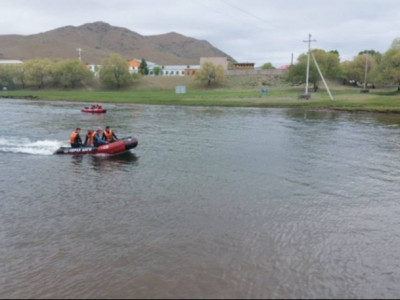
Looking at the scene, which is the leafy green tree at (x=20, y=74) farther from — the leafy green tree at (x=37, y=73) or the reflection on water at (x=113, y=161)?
the reflection on water at (x=113, y=161)

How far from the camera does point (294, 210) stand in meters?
15.2

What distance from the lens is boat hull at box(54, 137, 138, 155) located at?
25964 mm

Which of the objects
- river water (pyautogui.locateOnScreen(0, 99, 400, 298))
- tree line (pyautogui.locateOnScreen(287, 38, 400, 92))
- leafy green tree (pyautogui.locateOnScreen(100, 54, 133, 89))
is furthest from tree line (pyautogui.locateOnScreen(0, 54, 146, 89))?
river water (pyautogui.locateOnScreen(0, 99, 400, 298))

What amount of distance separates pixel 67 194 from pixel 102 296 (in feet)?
28.9

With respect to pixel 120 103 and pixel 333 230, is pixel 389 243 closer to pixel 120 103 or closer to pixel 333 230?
pixel 333 230

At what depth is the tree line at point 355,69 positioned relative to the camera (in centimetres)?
7631

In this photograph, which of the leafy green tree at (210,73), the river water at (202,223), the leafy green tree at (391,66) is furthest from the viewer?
the leafy green tree at (210,73)

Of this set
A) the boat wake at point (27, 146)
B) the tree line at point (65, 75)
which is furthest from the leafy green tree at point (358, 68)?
the boat wake at point (27, 146)

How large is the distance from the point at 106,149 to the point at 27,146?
775cm

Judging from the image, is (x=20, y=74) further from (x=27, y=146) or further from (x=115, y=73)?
(x=27, y=146)

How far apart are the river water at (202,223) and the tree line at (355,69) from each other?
180 ft

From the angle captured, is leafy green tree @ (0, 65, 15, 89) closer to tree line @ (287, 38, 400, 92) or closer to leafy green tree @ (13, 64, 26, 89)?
leafy green tree @ (13, 64, 26, 89)

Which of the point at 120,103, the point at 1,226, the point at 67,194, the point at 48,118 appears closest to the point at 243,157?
the point at 67,194

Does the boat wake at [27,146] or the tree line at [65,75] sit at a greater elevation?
the tree line at [65,75]
